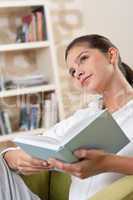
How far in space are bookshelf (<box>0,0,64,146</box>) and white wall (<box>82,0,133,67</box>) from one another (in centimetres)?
50

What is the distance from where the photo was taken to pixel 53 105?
283 centimetres

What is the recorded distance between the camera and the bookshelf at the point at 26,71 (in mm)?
2715

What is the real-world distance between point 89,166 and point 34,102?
1685 mm

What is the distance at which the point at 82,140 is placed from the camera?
118 cm

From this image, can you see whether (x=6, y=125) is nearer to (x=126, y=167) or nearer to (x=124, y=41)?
(x=124, y=41)

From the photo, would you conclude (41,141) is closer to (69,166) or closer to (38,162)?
(69,166)

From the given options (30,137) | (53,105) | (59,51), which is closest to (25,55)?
(59,51)

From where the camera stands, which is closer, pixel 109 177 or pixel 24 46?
pixel 109 177

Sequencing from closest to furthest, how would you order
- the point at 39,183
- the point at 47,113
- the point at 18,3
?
the point at 39,183, the point at 18,3, the point at 47,113

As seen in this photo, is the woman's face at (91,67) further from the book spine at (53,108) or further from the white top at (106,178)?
the book spine at (53,108)

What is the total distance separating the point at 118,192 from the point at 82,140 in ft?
0.71

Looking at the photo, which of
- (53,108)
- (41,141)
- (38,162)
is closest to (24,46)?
(53,108)

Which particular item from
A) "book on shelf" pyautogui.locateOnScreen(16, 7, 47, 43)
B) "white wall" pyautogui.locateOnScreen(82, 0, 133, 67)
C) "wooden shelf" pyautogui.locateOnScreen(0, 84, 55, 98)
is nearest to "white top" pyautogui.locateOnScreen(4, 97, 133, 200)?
"wooden shelf" pyautogui.locateOnScreen(0, 84, 55, 98)

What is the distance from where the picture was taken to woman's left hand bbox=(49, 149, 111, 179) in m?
1.20
